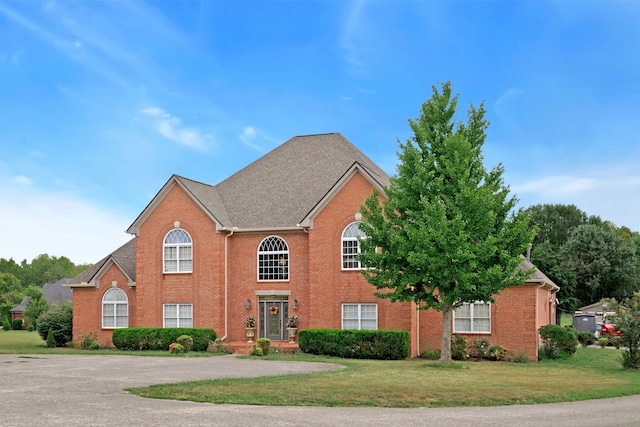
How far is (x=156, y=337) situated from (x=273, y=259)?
7.26m

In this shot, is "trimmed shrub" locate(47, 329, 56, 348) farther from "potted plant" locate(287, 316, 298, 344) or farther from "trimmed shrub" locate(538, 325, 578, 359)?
"trimmed shrub" locate(538, 325, 578, 359)

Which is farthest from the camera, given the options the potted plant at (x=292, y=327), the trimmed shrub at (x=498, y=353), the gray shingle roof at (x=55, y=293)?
A: the gray shingle roof at (x=55, y=293)

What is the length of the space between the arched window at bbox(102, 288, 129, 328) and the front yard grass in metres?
18.3

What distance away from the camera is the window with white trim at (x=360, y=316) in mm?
35125

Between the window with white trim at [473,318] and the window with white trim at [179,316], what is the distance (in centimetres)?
1401

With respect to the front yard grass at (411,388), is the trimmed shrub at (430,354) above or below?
below

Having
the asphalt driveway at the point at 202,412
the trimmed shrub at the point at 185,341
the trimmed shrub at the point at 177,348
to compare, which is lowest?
the trimmed shrub at the point at 177,348

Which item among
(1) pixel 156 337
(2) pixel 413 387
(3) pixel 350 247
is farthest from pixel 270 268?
(2) pixel 413 387

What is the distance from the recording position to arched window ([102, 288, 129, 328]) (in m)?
40.1

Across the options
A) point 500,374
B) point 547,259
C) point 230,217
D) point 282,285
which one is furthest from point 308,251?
point 547,259

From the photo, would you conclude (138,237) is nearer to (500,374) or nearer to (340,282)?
(340,282)

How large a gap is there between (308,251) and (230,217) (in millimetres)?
5245

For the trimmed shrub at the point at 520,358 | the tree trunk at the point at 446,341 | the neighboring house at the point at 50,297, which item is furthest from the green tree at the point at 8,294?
the tree trunk at the point at 446,341

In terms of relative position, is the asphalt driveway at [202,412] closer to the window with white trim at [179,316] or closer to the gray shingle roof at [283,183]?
the window with white trim at [179,316]
